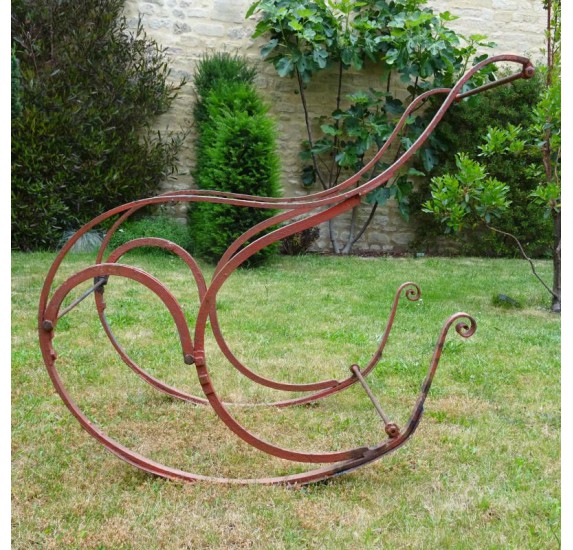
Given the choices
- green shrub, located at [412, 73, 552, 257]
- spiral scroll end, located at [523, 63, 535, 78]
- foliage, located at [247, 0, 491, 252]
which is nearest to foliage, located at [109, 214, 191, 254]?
foliage, located at [247, 0, 491, 252]

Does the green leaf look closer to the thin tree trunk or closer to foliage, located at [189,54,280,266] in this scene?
foliage, located at [189,54,280,266]

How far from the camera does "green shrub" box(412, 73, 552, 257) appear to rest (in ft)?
23.1

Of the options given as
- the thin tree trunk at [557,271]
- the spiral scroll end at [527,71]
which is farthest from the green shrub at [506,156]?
the spiral scroll end at [527,71]

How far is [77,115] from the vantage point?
614 cm

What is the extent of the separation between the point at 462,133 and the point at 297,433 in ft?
19.1

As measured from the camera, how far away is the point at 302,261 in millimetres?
6332

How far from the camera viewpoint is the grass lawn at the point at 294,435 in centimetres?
161

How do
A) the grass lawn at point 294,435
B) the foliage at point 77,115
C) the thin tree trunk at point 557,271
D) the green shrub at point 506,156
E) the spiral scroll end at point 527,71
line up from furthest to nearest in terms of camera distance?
1. the green shrub at point 506,156
2. the foliage at point 77,115
3. the thin tree trunk at point 557,271
4. the spiral scroll end at point 527,71
5. the grass lawn at point 294,435

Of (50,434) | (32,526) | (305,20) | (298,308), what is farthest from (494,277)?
(32,526)

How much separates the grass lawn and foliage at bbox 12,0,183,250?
7.10ft

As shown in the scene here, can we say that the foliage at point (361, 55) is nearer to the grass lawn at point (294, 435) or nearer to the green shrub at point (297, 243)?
the green shrub at point (297, 243)

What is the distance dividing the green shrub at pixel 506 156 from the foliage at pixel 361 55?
0.40m

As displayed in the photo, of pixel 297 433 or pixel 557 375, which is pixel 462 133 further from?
pixel 297 433

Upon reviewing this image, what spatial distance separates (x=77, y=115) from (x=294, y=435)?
5068 mm
